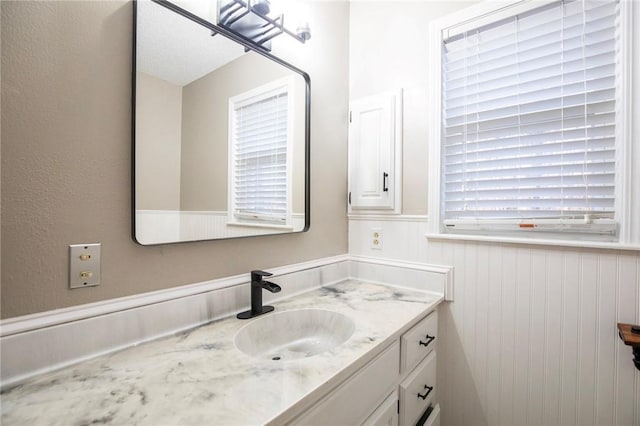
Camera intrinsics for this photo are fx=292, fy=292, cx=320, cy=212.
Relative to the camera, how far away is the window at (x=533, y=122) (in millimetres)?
1106

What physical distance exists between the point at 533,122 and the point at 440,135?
373mm

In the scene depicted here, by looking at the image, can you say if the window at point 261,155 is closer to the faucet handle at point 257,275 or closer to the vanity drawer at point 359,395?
the faucet handle at point 257,275

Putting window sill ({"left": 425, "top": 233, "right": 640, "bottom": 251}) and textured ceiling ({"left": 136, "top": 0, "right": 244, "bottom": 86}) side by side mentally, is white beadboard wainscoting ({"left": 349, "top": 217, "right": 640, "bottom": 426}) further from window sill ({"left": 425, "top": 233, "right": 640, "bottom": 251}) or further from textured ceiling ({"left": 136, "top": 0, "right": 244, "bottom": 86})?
textured ceiling ({"left": 136, "top": 0, "right": 244, "bottom": 86})

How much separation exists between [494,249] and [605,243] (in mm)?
365

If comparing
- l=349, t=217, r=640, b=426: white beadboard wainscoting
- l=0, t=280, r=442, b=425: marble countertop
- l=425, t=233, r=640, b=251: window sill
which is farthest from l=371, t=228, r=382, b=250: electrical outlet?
l=0, t=280, r=442, b=425: marble countertop

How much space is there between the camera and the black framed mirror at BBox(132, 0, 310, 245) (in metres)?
0.93

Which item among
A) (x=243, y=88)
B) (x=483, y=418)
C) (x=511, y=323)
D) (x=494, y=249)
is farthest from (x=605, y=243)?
(x=243, y=88)

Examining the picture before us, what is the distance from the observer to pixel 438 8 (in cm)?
146

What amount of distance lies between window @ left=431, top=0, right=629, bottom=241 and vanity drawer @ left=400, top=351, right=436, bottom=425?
643 mm

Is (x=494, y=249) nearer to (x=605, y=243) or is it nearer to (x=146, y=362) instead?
(x=605, y=243)

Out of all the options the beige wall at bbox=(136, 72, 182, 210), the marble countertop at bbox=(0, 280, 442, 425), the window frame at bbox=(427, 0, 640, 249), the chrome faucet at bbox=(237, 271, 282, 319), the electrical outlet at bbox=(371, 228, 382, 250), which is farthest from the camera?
the electrical outlet at bbox=(371, 228, 382, 250)

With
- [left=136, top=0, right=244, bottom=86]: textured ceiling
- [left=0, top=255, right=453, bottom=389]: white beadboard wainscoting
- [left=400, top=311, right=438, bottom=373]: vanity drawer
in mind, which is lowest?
[left=400, top=311, right=438, bottom=373]: vanity drawer

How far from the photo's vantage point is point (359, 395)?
85cm

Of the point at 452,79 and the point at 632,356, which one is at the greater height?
the point at 452,79
